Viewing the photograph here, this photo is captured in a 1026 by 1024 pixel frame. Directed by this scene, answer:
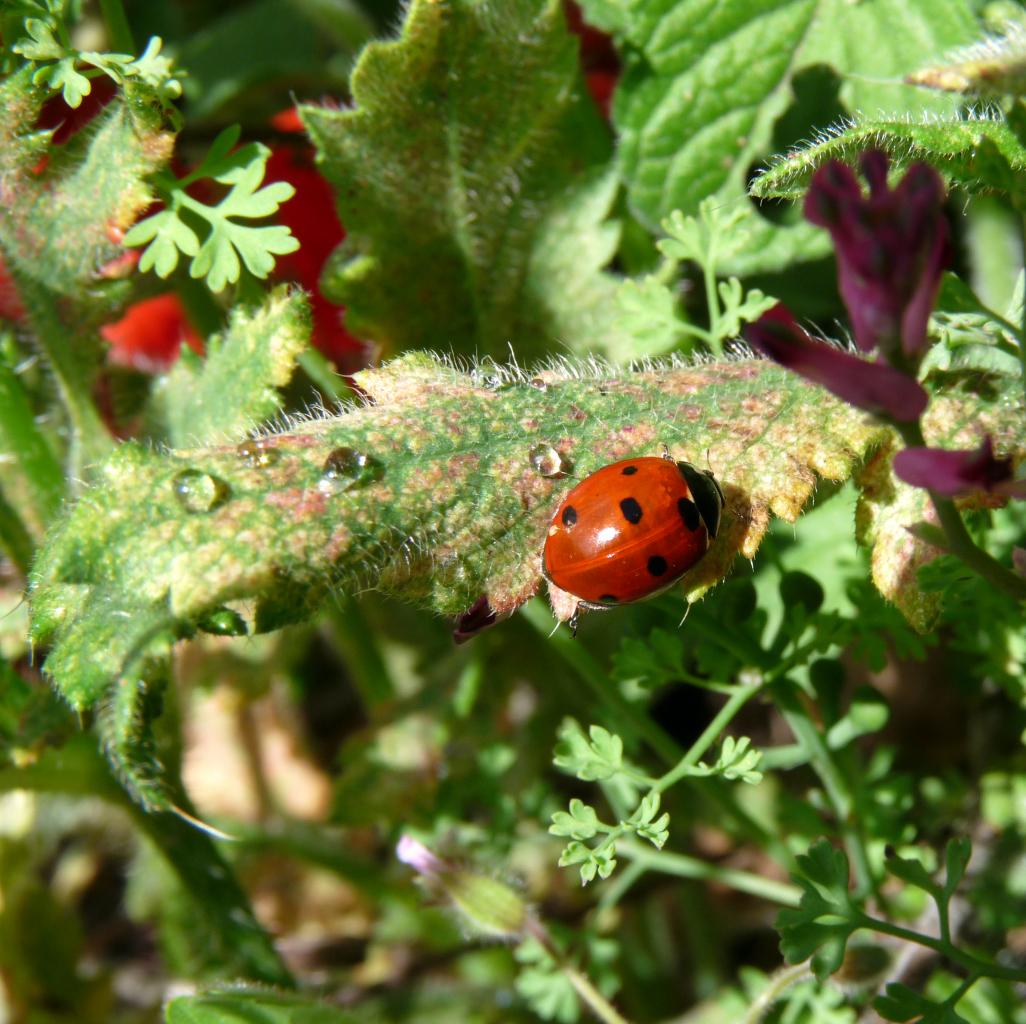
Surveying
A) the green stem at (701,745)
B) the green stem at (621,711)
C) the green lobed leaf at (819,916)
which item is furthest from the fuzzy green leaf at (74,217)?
the green lobed leaf at (819,916)

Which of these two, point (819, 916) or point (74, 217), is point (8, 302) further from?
point (819, 916)

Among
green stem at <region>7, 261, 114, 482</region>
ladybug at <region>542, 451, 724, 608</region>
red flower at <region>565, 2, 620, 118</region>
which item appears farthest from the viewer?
red flower at <region>565, 2, 620, 118</region>

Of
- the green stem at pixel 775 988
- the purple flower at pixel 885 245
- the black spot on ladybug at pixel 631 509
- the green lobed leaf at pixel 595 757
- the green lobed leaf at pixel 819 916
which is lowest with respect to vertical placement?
the green stem at pixel 775 988

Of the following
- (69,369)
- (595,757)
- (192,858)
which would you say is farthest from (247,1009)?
(69,369)

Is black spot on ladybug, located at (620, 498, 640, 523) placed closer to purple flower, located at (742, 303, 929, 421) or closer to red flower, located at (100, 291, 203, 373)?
purple flower, located at (742, 303, 929, 421)

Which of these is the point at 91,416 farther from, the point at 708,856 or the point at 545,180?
the point at 708,856

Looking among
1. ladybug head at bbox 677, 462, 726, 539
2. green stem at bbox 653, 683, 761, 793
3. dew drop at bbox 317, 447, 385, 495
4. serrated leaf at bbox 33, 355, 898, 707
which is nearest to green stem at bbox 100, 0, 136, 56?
serrated leaf at bbox 33, 355, 898, 707

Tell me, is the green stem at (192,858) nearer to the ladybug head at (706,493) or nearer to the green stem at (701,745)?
the green stem at (701,745)
